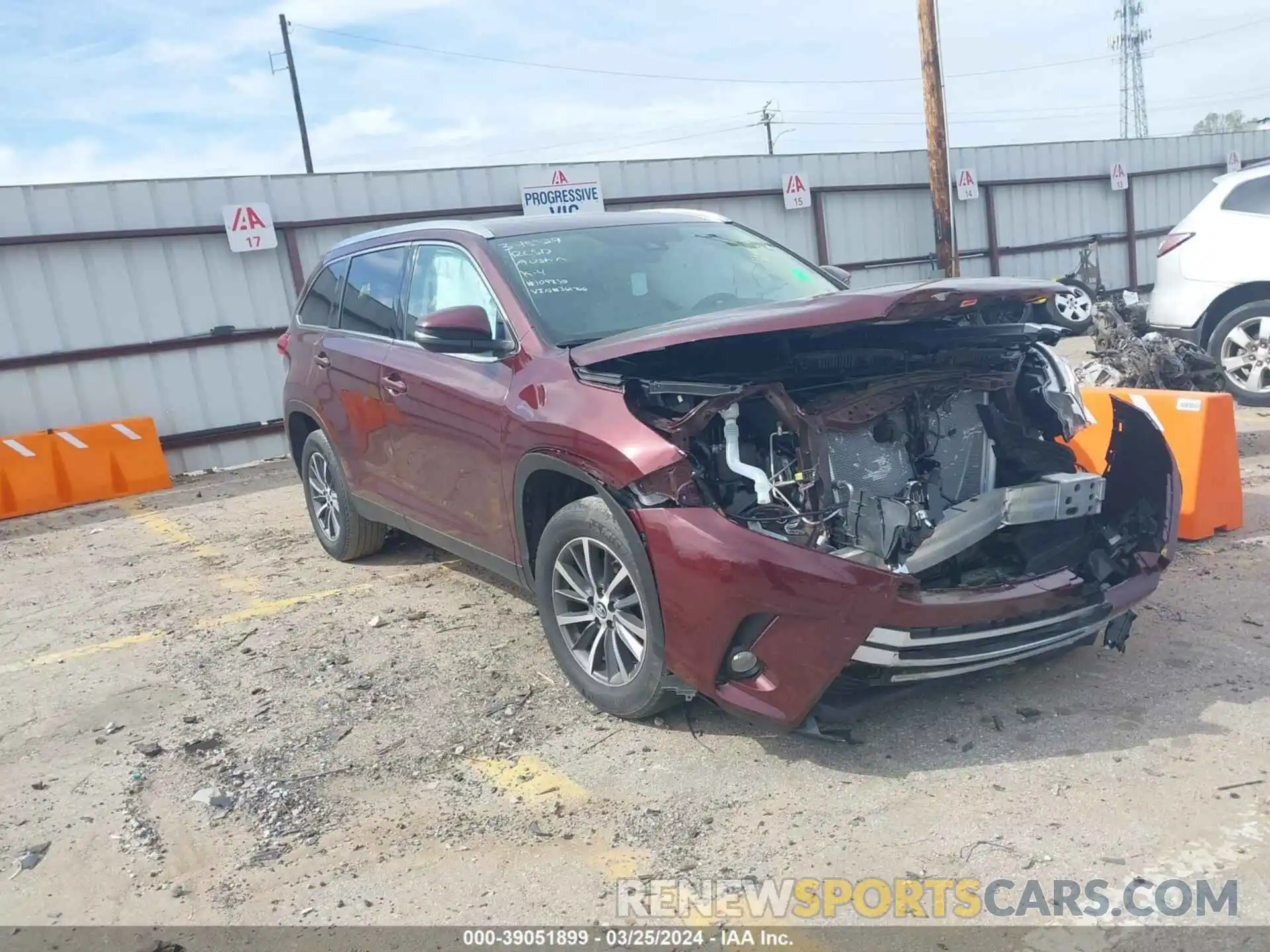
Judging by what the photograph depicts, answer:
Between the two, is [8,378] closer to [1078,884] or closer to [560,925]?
[560,925]

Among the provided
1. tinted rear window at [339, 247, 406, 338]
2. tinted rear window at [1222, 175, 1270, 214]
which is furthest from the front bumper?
tinted rear window at [1222, 175, 1270, 214]

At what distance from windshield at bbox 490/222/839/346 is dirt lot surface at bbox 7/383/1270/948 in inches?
59.7

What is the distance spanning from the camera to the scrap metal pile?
7344 mm

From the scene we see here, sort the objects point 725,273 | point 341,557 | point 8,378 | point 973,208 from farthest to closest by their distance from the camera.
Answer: point 973,208 < point 8,378 < point 341,557 < point 725,273

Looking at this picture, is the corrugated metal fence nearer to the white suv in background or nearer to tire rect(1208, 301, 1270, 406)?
the white suv in background

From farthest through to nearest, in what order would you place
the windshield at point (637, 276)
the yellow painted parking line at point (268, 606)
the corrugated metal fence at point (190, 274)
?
the corrugated metal fence at point (190, 274) → the yellow painted parking line at point (268, 606) → the windshield at point (637, 276)

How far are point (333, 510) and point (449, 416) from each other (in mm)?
2179

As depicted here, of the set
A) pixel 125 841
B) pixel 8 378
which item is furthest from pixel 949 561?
pixel 8 378

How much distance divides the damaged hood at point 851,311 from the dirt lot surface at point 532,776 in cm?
141

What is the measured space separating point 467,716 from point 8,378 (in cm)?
849

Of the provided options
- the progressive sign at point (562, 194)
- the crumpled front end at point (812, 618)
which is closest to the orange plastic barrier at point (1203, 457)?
the crumpled front end at point (812, 618)

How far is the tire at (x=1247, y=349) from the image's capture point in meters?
7.83

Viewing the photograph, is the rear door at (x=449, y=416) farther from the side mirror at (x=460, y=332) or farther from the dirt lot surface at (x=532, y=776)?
the dirt lot surface at (x=532, y=776)

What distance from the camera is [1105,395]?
550cm
